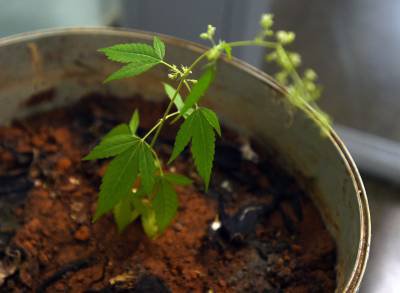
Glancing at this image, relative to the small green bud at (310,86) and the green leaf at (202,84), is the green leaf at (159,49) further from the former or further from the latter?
the small green bud at (310,86)

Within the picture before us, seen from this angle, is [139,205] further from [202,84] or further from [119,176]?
[202,84]

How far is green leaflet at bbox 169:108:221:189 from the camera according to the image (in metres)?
0.55

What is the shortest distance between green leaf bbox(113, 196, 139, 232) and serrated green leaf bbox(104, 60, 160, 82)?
21 centimetres

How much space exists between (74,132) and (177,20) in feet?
1.64

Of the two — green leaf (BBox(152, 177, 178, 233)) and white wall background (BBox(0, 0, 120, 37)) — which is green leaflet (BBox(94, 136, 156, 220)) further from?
white wall background (BBox(0, 0, 120, 37))

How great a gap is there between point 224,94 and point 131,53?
0.29 meters

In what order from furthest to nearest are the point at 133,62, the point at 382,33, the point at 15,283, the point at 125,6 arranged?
the point at 382,33 → the point at 125,6 → the point at 15,283 → the point at 133,62

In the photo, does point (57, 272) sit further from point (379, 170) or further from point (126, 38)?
point (379, 170)

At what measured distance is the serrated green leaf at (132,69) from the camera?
0.55 metres

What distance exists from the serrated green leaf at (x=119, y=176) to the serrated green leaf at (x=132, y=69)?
0.09 m

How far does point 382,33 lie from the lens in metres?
1.61

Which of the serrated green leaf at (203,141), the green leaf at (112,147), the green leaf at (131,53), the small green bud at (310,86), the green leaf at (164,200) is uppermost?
the green leaf at (131,53)

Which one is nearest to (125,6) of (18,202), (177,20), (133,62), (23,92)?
(177,20)

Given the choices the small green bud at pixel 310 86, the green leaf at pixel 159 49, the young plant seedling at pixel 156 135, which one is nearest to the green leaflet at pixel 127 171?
the young plant seedling at pixel 156 135
